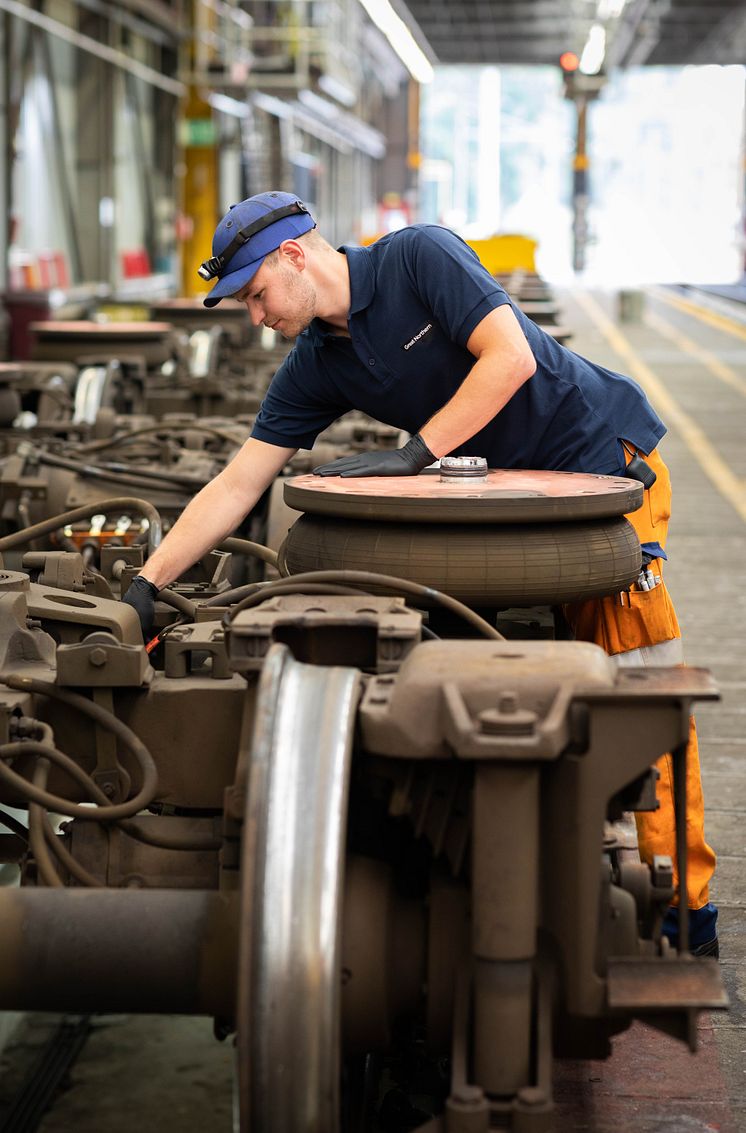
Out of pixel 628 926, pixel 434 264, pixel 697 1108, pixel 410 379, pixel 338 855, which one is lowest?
pixel 697 1108

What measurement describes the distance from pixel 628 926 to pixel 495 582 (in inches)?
27.2

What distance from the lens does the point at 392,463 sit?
3.00 m

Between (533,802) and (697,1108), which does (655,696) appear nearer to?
(533,802)

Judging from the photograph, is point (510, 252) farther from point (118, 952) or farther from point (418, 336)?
point (118, 952)

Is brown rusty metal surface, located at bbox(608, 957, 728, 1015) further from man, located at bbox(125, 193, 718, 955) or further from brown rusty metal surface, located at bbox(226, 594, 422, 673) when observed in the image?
man, located at bbox(125, 193, 718, 955)

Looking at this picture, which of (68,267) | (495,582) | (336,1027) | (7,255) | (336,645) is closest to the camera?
(336,1027)

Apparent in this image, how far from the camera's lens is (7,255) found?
14656 millimetres

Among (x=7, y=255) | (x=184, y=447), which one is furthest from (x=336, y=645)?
(x=7, y=255)

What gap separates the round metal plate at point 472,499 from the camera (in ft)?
8.56

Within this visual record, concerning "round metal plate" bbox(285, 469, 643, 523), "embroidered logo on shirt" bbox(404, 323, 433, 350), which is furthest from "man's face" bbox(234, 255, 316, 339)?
"round metal plate" bbox(285, 469, 643, 523)

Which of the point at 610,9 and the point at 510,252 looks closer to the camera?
the point at 510,252

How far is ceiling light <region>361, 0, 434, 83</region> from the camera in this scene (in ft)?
81.9

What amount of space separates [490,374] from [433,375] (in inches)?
9.4

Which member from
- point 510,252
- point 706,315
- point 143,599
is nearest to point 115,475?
point 143,599
